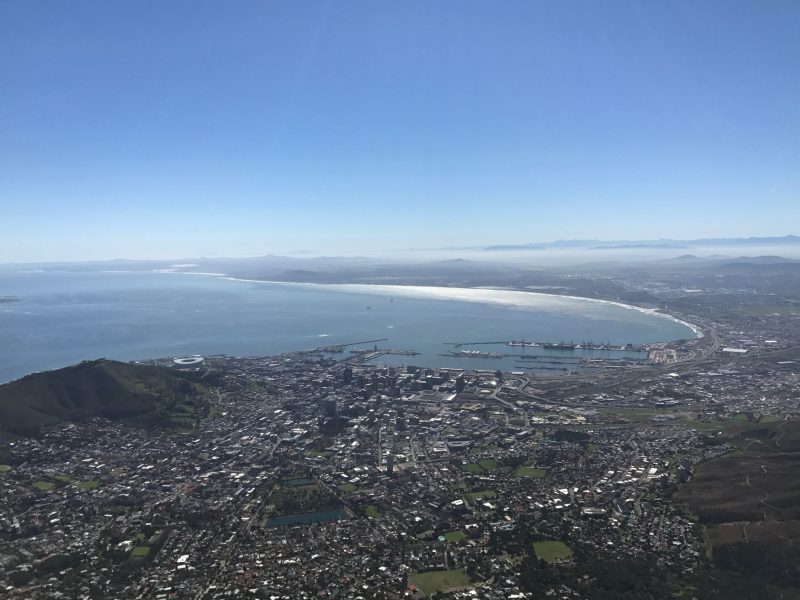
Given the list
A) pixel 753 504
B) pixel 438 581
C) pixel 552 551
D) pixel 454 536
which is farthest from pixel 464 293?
pixel 438 581

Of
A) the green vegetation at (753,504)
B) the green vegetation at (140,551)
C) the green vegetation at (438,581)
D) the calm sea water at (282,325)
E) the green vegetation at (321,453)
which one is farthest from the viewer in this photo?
the calm sea water at (282,325)

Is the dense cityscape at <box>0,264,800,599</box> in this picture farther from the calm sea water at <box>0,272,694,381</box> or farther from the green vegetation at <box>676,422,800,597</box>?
the calm sea water at <box>0,272,694,381</box>

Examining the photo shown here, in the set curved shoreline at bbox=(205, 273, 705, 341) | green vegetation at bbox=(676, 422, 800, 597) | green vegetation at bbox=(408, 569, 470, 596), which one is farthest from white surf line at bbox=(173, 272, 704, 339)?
green vegetation at bbox=(408, 569, 470, 596)

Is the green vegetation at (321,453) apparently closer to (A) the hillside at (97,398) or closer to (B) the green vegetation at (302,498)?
(B) the green vegetation at (302,498)

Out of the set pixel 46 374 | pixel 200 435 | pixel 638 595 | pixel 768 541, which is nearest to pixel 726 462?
pixel 768 541

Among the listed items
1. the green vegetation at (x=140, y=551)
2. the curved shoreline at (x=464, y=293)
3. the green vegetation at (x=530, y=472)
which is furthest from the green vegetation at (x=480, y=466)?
the curved shoreline at (x=464, y=293)

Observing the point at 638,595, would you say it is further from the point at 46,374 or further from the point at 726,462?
the point at 46,374

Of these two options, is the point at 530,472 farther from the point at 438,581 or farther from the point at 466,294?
the point at 466,294
